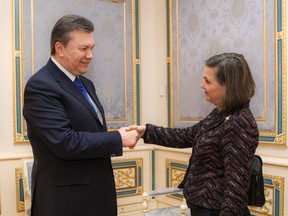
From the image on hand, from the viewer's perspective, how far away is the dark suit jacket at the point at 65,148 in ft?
5.34

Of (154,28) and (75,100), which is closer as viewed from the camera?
(75,100)

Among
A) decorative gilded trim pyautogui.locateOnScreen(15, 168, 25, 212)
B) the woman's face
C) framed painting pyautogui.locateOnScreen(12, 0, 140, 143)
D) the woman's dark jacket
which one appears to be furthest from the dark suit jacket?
framed painting pyautogui.locateOnScreen(12, 0, 140, 143)

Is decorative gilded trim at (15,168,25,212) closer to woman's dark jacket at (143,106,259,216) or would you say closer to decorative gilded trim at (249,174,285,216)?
woman's dark jacket at (143,106,259,216)

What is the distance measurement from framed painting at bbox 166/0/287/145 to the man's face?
4.62ft

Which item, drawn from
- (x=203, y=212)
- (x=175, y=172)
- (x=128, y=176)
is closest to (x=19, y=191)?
(x=128, y=176)

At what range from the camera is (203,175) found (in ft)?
5.70

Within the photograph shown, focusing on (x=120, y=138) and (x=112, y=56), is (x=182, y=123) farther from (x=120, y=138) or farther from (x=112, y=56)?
(x=120, y=138)

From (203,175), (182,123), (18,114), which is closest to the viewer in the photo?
(203,175)

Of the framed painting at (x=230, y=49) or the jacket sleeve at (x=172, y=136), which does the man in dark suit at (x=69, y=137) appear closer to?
the jacket sleeve at (x=172, y=136)

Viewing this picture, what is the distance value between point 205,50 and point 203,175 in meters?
1.71

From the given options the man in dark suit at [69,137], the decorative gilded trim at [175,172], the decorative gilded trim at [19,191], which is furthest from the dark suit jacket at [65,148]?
the decorative gilded trim at [175,172]

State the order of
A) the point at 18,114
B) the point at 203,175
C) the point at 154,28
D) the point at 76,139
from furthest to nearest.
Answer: the point at 154,28
the point at 18,114
the point at 203,175
the point at 76,139

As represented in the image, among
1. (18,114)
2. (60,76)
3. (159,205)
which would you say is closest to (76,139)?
(60,76)

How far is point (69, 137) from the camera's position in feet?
5.32
